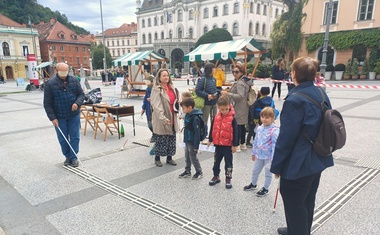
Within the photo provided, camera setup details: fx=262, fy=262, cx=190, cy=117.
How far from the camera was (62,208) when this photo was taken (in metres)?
3.51

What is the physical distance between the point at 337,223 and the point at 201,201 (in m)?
1.66

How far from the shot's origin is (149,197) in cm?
379

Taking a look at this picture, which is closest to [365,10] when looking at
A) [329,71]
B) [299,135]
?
[329,71]

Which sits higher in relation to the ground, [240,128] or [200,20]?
[200,20]

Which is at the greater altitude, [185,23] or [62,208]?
[185,23]

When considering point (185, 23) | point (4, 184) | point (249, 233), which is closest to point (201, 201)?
point (249, 233)

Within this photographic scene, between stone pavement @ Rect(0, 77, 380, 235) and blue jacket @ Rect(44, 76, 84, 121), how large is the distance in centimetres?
→ 105

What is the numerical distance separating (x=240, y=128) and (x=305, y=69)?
3.55 meters

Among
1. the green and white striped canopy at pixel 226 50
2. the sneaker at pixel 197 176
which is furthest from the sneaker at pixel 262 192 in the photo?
the green and white striped canopy at pixel 226 50

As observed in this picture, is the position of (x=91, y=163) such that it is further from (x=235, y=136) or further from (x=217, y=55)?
(x=217, y=55)

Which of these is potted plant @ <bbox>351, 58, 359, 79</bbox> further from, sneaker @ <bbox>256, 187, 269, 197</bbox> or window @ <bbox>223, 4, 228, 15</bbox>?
window @ <bbox>223, 4, 228, 15</bbox>

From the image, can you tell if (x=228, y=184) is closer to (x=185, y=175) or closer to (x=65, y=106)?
(x=185, y=175)

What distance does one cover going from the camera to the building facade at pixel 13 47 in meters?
53.9

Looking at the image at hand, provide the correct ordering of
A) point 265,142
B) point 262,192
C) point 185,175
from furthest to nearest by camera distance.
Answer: point 185,175
point 262,192
point 265,142
